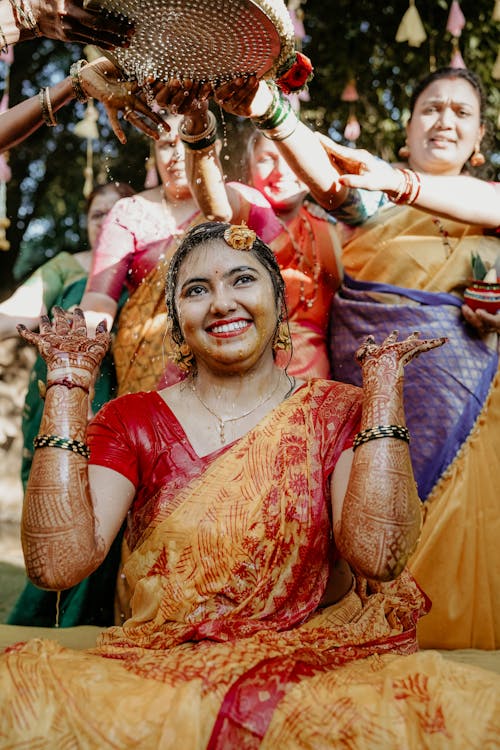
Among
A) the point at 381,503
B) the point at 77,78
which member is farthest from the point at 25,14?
the point at 381,503

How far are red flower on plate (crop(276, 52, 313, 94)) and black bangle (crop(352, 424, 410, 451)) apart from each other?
1.28 metres

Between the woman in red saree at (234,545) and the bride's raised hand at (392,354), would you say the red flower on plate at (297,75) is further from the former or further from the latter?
the bride's raised hand at (392,354)

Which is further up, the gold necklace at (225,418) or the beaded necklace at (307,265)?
the beaded necklace at (307,265)

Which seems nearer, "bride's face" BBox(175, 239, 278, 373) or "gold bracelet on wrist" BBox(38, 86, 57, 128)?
"bride's face" BBox(175, 239, 278, 373)

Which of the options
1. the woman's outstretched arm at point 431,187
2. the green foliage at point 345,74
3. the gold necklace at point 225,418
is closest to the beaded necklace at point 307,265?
the woman's outstretched arm at point 431,187

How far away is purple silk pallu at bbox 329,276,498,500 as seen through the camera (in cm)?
345

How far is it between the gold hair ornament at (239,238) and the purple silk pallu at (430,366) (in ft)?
3.89

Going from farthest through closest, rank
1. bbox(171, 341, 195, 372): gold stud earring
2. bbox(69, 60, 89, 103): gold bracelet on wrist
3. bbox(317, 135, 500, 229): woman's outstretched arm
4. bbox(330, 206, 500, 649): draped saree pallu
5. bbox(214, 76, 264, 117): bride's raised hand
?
bbox(330, 206, 500, 649): draped saree pallu < bbox(317, 135, 500, 229): woman's outstretched arm < bbox(69, 60, 89, 103): gold bracelet on wrist < bbox(214, 76, 264, 117): bride's raised hand < bbox(171, 341, 195, 372): gold stud earring

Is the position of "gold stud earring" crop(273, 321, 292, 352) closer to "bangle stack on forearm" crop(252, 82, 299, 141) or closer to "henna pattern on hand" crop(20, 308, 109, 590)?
"henna pattern on hand" crop(20, 308, 109, 590)

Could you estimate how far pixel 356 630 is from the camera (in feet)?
7.32

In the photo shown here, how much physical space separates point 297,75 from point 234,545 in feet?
5.13

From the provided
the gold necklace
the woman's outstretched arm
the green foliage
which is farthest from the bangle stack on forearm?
the green foliage

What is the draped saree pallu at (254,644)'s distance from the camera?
1.74 meters

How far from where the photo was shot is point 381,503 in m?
2.02
